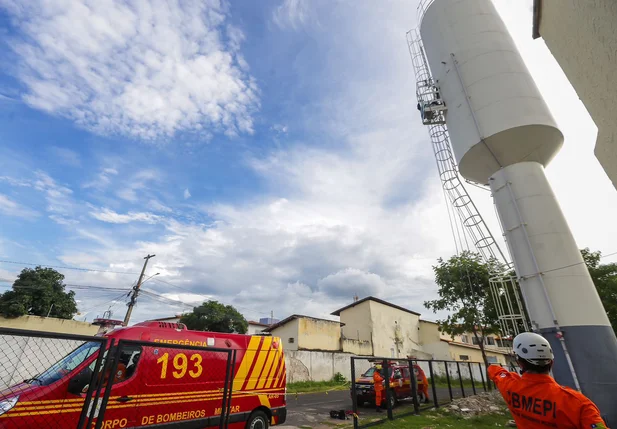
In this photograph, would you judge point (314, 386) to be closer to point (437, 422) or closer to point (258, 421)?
point (437, 422)

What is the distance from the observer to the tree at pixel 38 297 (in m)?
20.8

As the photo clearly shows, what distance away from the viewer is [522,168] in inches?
375

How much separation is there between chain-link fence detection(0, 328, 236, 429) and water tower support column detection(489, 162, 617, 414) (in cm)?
782

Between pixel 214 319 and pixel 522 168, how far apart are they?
3059 centimetres

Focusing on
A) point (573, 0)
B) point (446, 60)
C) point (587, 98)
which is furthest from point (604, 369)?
point (446, 60)

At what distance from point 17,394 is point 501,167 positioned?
12522 mm

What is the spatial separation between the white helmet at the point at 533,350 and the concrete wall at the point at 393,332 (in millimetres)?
33121

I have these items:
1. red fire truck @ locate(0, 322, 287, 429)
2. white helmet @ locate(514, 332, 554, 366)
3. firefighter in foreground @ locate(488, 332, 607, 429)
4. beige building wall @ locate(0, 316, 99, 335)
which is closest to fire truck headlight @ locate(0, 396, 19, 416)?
red fire truck @ locate(0, 322, 287, 429)

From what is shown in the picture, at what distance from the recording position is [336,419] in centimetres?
973

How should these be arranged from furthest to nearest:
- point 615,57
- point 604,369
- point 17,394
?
point 604,369
point 17,394
point 615,57

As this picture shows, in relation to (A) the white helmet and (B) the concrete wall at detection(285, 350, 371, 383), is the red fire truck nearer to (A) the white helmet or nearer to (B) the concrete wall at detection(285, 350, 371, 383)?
(A) the white helmet

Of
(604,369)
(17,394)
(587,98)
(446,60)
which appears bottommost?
(17,394)

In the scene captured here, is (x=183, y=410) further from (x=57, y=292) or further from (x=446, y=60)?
(x=57, y=292)

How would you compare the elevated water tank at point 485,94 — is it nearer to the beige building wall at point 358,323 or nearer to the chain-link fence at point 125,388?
the chain-link fence at point 125,388
